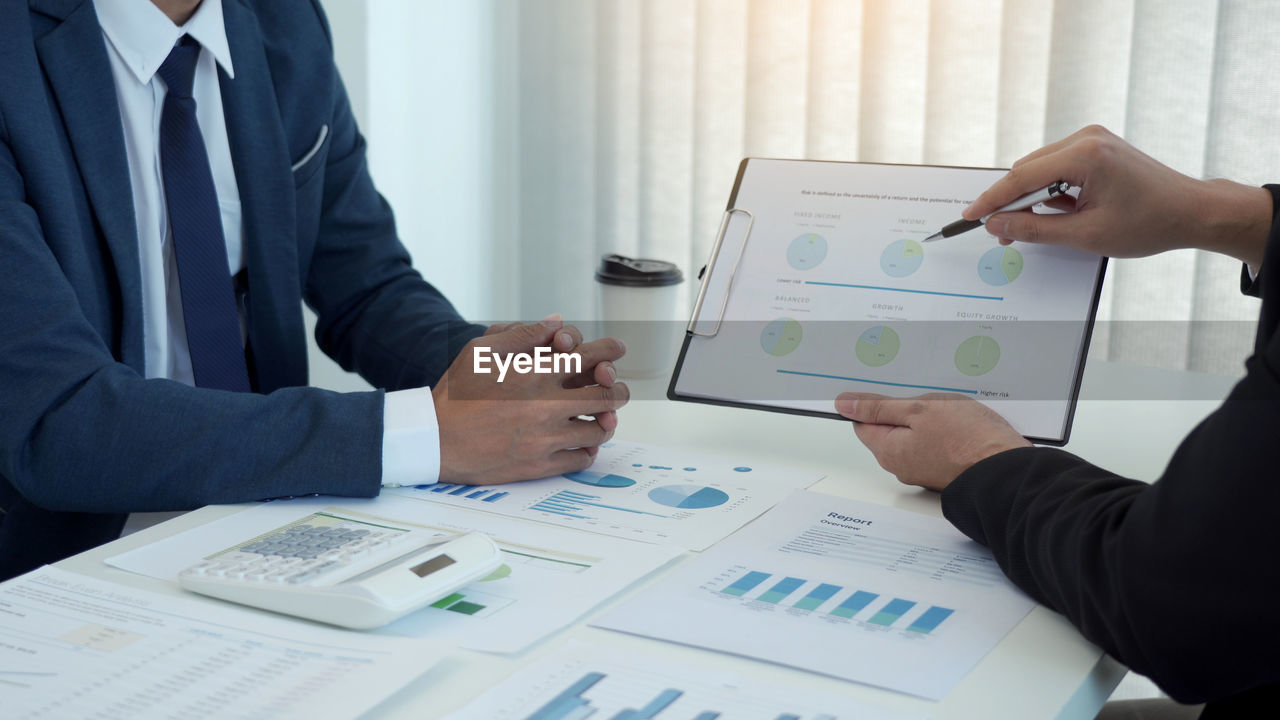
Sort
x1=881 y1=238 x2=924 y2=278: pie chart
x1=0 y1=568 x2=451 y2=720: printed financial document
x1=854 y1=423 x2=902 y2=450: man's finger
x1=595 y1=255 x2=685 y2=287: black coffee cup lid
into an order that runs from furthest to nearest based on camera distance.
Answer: x1=595 y1=255 x2=685 y2=287: black coffee cup lid < x1=881 y1=238 x2=924 y2=278: pie chart < x1=854 y1=423 x2=902 y2=450: man's finger < x1=0 y1=568 x2=451 y2=720: printed financial document

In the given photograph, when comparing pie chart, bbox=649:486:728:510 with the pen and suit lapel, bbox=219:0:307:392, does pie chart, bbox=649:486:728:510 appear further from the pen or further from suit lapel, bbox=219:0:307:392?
suit lapel, bbox=219:0:307:392

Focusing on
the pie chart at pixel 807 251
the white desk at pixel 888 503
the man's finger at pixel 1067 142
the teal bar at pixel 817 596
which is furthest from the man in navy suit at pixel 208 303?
the man's finger at pixel 1067 142

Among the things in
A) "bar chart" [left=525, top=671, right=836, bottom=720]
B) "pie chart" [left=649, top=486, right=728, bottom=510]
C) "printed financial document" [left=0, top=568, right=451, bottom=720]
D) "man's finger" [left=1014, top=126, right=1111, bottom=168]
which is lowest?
"bar chart" [left=525, top=671, right=836, bottom=720]

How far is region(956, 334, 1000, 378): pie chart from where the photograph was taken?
103 centimetres

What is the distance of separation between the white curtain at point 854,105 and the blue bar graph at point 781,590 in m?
1.31

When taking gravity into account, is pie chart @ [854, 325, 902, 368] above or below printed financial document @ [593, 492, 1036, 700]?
above

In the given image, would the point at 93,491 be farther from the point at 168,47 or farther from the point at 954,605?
the point at 954,605

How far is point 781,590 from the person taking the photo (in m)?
0.75

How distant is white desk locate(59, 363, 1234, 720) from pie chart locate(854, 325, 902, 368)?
10cm

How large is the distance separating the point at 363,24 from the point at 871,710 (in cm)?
195

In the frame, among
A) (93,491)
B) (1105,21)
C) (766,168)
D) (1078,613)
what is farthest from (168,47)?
(1105,21)

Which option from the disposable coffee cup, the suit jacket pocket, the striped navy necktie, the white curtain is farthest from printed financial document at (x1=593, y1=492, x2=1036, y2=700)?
the white curtain

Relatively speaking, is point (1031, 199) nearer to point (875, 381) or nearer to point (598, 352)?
point (875, 381)

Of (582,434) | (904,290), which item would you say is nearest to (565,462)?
(582,434)
